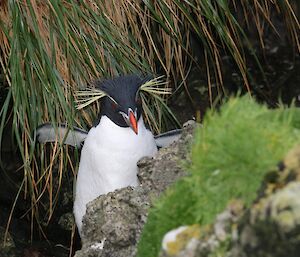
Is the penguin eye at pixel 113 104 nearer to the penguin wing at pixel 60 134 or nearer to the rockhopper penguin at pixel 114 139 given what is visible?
the rockhopper penguin at pixel 114 139

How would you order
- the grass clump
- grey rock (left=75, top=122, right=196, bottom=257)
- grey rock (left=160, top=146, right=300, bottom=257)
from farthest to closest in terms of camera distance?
grey rock (left=75, top=122, right=196, bottom=257) → the grass clump → grey rock (left=160, top=146, right=300, bottom=257)

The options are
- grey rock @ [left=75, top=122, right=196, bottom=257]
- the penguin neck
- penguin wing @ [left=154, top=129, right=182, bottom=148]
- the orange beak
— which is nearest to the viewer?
grey rock @ [left=75, top=122, right=196, bottom=257]

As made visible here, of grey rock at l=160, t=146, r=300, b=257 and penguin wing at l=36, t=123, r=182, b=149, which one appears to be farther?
penguin wing at l=36, t=123, r=182, b=149

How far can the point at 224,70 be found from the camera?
562cm

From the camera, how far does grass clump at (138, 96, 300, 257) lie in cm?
169

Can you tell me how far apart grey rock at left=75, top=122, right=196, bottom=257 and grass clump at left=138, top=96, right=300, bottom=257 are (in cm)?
73

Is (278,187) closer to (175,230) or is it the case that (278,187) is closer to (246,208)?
(246,208)

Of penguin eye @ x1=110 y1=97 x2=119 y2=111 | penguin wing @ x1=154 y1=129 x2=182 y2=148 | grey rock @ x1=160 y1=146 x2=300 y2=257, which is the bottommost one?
penguin wing @ x1=154 y1=129 x2=182 y2=148

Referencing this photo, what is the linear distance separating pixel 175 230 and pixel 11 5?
2.43 meters

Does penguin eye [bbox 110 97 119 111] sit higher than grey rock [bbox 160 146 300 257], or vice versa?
grey rock [bbox 160 146 300 257]

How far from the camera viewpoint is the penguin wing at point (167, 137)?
4219 millimetres

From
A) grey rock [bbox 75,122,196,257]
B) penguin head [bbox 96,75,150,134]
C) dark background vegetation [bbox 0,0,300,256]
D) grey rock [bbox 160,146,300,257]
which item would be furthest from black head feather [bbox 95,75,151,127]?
grey rock [bbox 160,146,300,257]

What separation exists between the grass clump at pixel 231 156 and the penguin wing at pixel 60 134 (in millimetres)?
2183

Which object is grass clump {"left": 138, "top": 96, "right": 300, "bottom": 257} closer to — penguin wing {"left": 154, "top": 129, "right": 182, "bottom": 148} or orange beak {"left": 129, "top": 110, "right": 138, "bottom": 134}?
orange beak {"left": 129, "top": 110, "right": 138, "bottom": 134}
